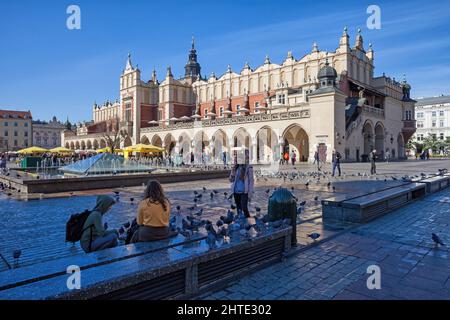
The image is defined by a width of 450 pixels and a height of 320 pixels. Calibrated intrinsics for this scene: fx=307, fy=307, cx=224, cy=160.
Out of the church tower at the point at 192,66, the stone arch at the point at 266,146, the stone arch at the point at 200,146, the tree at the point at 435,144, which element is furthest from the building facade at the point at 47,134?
the tree at the point at 435,144

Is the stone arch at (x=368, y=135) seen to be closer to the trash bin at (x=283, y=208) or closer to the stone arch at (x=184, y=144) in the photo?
the stone arch at (x=184, y=144)

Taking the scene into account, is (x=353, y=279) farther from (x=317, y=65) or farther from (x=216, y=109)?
(x=216, y=109)

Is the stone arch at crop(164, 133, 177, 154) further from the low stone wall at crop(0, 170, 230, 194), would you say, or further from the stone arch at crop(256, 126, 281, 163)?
the low stone wall at crop(0, 170, 230, 194)

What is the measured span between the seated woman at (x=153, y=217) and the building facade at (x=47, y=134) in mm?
108633

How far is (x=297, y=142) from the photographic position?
3778 centimetres

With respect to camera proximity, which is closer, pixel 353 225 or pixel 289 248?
pixel 289 248

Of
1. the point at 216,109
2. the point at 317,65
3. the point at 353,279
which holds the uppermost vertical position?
the point at 317,65

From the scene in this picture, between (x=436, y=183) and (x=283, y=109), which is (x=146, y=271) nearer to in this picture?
(x=436, y=183)

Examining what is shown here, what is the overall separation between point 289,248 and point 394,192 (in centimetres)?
538

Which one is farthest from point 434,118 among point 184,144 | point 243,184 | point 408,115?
point 243,184

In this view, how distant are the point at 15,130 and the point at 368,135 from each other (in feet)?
313

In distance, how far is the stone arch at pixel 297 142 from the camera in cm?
3697
